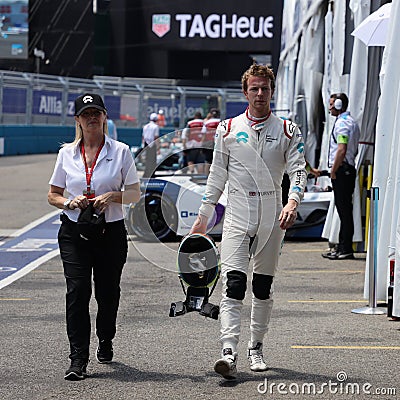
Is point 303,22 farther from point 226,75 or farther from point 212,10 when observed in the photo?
point 226,75

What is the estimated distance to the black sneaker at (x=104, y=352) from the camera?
269 inches

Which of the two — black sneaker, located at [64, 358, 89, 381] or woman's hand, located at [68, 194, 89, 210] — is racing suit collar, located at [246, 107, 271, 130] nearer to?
woman's hand, located at [68, 194, 89, 210]

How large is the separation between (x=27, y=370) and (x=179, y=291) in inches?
141

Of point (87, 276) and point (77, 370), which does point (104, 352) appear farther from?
point (87, 276)

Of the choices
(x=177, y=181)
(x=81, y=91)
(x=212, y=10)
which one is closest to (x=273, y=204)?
(x=177, y=181)

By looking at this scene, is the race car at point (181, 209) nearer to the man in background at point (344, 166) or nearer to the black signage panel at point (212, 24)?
the man in background at point (344, 166)

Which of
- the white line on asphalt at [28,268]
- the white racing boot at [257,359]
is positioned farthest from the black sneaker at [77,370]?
the white line on asphalt at [28,268]

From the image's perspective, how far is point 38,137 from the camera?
120 ft

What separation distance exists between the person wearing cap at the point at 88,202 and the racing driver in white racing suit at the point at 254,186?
0.56m

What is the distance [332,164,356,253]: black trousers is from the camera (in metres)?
12.2

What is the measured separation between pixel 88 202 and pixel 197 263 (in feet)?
2.77

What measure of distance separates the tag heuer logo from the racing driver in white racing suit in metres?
38.6

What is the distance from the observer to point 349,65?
13891 millimetres

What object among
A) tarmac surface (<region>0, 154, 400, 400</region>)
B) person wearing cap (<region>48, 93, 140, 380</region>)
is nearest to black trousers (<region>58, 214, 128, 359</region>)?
person wearing cap (<region>48, 93, 140, 380</region>)
